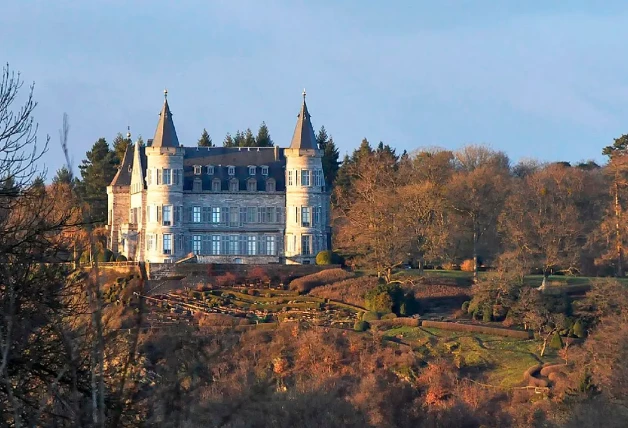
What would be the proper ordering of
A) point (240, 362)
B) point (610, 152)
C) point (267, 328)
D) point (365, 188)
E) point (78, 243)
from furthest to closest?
point (610, 152) < point (365, 188) < point (267, 328) < point (240, 362) < point (78, 243)

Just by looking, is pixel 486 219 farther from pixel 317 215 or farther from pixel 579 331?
pixel 579 331

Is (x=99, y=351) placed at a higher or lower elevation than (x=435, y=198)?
lower

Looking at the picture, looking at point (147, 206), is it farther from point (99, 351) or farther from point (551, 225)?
point (99, 351)

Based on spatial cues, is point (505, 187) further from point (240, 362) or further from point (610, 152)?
point (240, 362)

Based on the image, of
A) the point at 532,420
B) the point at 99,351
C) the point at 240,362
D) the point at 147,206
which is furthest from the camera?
the point at 147,206

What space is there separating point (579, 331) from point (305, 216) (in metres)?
20.3

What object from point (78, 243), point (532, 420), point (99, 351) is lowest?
point (532, 420)

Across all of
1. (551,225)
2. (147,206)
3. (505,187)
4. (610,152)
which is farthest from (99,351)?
(610,152)

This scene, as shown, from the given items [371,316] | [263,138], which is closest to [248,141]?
[263,138]

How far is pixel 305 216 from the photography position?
56375 mm

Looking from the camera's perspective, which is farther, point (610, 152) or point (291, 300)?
point (610, 152)

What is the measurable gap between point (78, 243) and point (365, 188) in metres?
39.6

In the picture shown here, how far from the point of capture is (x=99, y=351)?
20.0 feet

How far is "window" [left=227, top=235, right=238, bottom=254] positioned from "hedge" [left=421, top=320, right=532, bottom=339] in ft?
57.8
